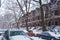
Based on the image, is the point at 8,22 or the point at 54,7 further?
the point at 8,22

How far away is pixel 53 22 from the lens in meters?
58.3

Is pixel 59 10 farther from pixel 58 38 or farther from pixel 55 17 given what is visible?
pixel 58 38

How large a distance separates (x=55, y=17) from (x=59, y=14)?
158cm

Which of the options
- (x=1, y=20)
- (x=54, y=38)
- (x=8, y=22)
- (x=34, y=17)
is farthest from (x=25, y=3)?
(x=1, y=20)

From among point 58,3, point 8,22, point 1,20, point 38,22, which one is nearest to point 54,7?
point 58,3

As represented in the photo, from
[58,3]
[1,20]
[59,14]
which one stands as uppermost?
[58,3]

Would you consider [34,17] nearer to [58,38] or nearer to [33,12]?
[33,12]

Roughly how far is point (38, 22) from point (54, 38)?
52124 mm

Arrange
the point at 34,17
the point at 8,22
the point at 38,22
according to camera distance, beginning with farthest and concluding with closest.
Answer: the point at 8,22
the point at 34,17
the point at 38,22

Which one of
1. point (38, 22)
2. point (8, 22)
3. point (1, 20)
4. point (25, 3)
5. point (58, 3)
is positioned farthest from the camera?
point (1, 20)

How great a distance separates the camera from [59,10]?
57.1 metres

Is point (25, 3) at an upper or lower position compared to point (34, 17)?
upper

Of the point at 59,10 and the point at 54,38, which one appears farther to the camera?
the point at 59,10

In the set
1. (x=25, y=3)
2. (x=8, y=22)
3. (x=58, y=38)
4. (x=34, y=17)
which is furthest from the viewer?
(x=8, y=22)
